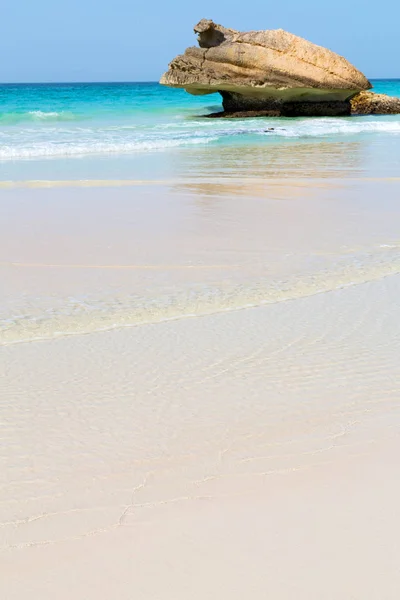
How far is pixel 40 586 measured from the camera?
1779mm

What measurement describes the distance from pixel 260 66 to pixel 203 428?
78.3 ft

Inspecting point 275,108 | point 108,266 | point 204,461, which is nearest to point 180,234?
point 108,266

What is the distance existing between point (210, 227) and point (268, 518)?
4604 mm

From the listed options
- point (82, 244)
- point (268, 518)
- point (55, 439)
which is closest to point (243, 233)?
point (82, 244)

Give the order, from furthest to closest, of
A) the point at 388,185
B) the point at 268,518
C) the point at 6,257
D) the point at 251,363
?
the point at 388,185, the point at 6,257, the point at 251,363, the point at 268,518

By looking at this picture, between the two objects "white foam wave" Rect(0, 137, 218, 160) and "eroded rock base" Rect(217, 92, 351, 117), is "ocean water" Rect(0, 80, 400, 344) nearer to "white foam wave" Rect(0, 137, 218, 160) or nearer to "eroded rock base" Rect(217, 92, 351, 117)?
"white foam wave" Rect(0, 137, 218, 160)

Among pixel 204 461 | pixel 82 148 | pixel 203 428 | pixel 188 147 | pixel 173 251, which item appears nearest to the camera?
pixel 204 461

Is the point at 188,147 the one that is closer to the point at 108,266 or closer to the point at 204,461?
the point at 108,266

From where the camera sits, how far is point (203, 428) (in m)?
2.64

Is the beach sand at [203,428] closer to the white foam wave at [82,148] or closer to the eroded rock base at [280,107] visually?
the white foam wave at [82,148]

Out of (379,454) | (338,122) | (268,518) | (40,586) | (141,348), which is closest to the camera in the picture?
(40,586)

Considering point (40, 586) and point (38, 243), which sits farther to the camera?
point (38, 243)

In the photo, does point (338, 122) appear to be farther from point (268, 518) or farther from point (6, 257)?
point (268, 518)

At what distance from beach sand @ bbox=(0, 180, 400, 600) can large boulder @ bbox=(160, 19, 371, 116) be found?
20.9 metres
